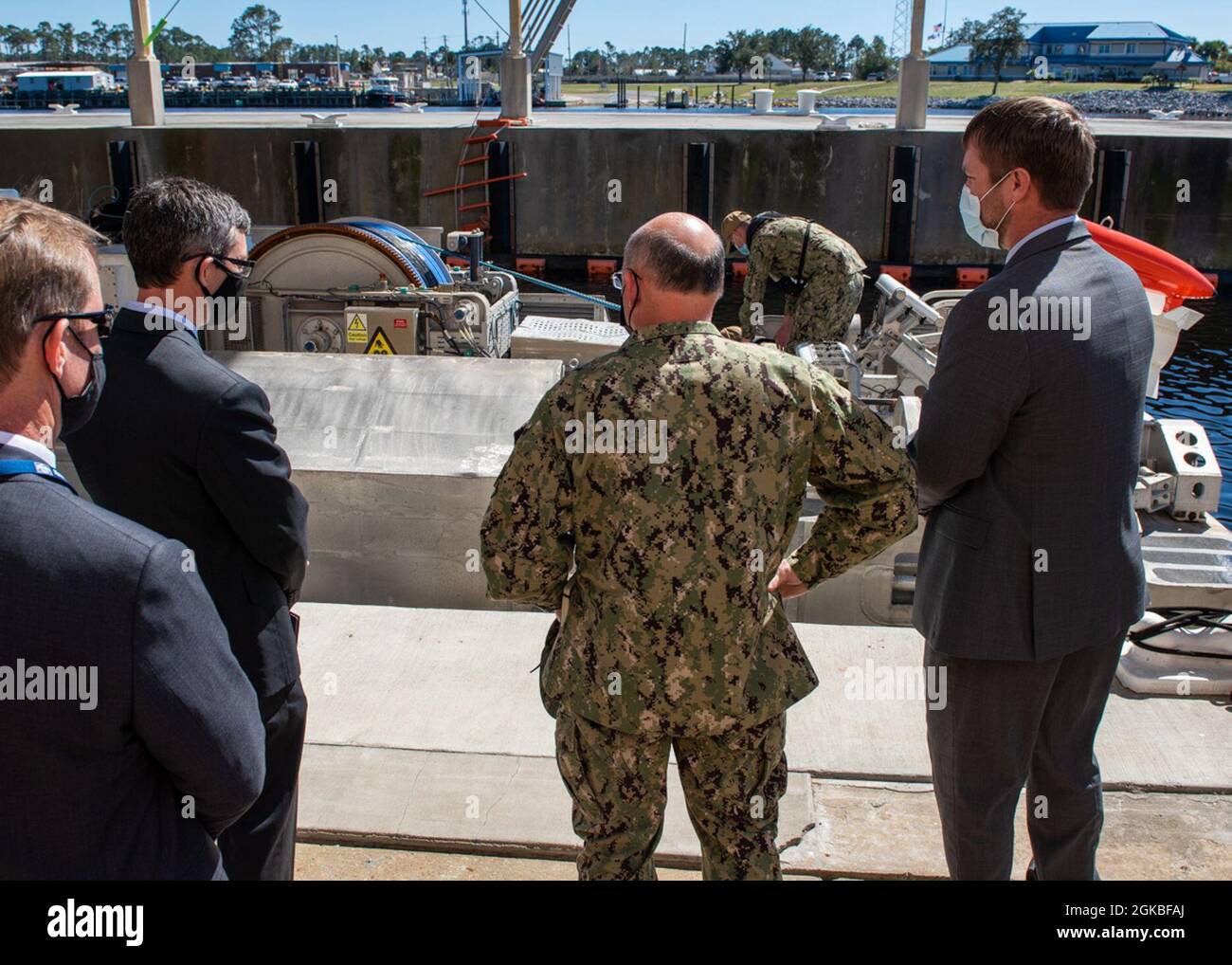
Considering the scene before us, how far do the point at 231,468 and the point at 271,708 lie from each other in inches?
22.7

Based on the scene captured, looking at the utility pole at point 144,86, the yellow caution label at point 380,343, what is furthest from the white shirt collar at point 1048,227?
the utility pole at point 144,86

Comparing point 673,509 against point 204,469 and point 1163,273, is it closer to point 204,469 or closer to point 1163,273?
point 204,469

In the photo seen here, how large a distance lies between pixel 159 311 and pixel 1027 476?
2.02 meters

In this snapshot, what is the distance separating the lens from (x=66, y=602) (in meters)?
1.50

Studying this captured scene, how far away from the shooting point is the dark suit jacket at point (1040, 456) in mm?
2461

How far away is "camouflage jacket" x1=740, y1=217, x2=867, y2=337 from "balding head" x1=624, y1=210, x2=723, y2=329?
4.90 m

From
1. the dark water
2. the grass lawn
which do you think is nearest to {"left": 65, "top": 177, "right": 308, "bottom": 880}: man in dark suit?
the dark water

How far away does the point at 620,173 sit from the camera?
21453mm

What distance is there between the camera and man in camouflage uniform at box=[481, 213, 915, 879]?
2330 mm

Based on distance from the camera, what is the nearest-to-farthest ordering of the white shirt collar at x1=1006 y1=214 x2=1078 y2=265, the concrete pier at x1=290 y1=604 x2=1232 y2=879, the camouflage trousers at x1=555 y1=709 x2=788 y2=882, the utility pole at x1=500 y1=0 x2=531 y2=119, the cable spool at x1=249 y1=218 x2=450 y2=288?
the camouflage trousers at x1=555 y1=709 x2=788 y2=882 < the white shirt collar at x1=1006 y1=214 x2=1078 y2=265 < the concrete pier at x1=290 y1=604 x2=1232 y2=879 < the cable spool at x1=249 y1=218 x2=450 y2=288 < the utility pole at x1=500 y1=0 x2=531 y2=119

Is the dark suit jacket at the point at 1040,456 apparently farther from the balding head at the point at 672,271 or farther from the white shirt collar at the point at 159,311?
the white shirt collar at the point at 159,311

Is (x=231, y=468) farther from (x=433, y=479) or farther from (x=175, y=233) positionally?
(x=433, y=479)

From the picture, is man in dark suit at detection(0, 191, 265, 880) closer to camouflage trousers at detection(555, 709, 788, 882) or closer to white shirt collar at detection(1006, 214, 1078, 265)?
camouflage trousers at detection(555, 709, 788, 882)

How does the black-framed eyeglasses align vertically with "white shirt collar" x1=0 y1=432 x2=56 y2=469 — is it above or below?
above
